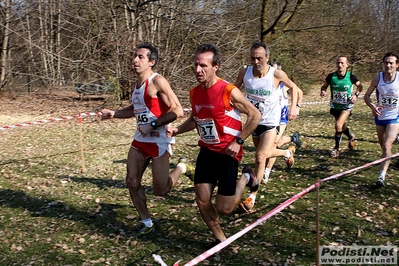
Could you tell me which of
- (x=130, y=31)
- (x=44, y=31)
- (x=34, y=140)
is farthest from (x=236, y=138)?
(x=44, y=31)

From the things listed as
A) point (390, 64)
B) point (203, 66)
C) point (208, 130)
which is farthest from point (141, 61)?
point (390, 64)

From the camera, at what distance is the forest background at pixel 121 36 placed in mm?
16828

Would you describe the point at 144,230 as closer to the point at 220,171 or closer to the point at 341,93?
the point at 220,171

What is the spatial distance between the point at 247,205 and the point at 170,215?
1054 mm

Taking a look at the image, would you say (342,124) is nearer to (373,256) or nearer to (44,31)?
(373,256)

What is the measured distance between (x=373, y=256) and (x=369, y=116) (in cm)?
1073

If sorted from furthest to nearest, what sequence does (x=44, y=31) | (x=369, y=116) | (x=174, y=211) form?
(x=44, y=31) → (x=369, y=116) → (x=174, y=211)

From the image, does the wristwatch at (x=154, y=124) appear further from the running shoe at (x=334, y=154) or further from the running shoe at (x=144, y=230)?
the running shoe at (x=334, y=154)

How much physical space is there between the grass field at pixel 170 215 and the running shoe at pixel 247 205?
80 mm

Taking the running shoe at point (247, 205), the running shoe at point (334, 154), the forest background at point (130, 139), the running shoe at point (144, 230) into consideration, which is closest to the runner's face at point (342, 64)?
the running shoe at point (334, 154)

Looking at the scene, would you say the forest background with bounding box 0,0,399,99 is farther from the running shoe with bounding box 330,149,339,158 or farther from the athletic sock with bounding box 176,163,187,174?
the athletic sock with bounding box 176,163,187,174

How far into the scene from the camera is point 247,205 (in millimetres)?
5625

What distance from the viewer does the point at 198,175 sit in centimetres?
443

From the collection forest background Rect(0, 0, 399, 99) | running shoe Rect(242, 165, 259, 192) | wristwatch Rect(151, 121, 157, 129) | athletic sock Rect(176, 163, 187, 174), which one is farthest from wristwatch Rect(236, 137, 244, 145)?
forest background Rect(0, 0, 399, 99)
